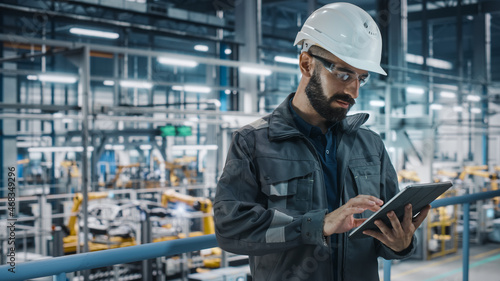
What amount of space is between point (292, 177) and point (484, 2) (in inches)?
671

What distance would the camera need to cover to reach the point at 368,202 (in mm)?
1336

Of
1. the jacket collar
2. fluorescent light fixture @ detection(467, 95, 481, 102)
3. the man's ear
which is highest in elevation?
fluorescent light fixture @ detection(467, 95, 481, 102)

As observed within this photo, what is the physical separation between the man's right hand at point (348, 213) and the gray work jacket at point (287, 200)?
1.0 inches

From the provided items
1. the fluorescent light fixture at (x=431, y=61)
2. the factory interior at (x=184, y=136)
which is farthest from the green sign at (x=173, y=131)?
the fluorescent light fixture at (x=431, y=61)

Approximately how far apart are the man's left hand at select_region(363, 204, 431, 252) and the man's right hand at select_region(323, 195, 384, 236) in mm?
82

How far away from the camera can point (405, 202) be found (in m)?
1.39

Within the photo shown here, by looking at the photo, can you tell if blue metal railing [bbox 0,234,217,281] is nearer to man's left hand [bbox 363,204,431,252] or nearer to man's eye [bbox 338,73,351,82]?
man's left hand [bbox 363,204,431,252]

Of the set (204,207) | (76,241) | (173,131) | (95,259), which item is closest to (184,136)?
(173,131)

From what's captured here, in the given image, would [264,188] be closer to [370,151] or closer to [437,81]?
[370,151]

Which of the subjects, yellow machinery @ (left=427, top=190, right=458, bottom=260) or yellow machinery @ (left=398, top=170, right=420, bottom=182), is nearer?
yellow machinery @ (left=427, top=190, right=458, bottom=260)

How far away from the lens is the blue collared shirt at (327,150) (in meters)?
1.61

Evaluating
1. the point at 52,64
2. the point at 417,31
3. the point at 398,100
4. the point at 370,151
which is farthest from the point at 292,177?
the point at 417,31

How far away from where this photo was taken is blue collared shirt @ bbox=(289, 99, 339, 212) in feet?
5.29

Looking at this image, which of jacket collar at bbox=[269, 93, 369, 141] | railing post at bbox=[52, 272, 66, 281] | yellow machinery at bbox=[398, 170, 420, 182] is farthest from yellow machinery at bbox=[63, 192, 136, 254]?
jacket collar at bbox=[269, 93, 369, 141]
